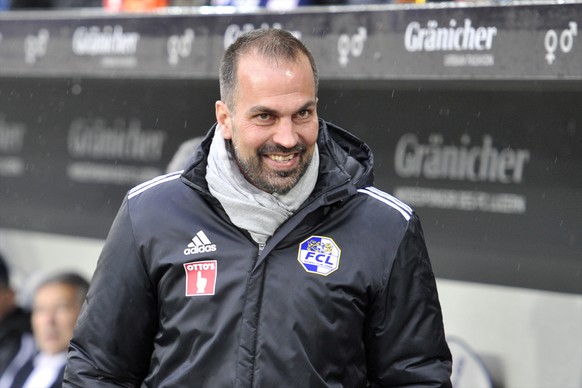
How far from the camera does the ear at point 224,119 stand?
8.24 ft

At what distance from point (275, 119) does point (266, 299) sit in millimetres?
393

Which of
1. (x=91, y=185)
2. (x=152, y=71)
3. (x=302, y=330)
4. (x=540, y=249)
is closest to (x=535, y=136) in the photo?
(x=540, y=249)

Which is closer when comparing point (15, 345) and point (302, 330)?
point (302, 330)

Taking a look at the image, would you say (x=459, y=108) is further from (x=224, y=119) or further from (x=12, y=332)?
(x=12, y=332)

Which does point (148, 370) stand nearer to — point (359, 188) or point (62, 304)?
point (359, 188)

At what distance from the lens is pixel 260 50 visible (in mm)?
2447

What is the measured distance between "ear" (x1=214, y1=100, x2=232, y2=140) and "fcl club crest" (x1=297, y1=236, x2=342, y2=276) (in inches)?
12.2

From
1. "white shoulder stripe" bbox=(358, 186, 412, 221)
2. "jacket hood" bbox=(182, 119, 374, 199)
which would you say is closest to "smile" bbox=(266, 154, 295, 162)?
"jacket hood" bbox=(182, 119, 374, 199)

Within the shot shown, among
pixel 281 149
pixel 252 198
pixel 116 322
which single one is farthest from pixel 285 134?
pixel 116 322

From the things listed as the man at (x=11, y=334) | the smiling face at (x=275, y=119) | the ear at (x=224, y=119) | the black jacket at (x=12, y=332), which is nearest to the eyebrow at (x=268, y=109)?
the smiling face at (x=275, y=119)

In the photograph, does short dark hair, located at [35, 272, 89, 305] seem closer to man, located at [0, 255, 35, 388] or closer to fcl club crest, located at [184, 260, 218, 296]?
man, located at [0, 255, 35, 388]

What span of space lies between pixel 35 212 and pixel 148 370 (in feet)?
13.8

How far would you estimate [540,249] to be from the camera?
14.4ft

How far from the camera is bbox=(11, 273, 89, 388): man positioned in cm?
551
